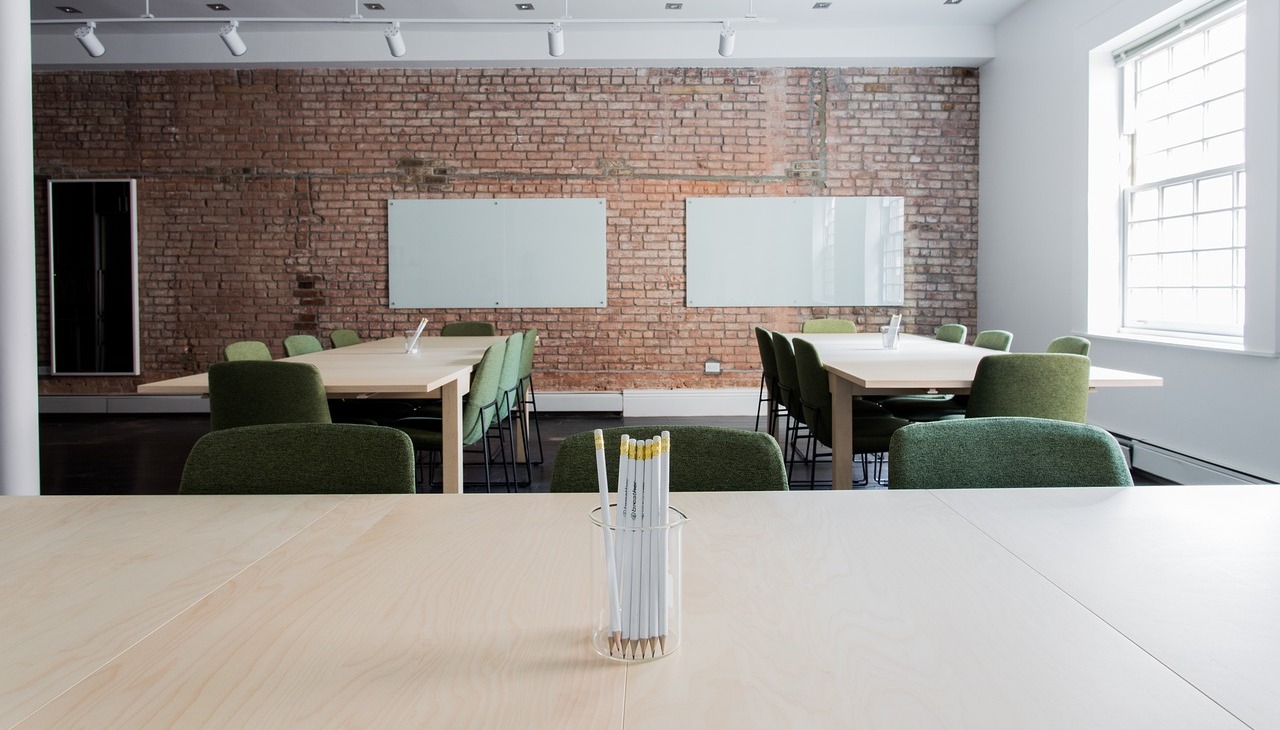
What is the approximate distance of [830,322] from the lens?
23.1 feet

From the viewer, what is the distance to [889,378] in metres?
3.27

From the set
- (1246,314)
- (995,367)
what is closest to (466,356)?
(995,367)

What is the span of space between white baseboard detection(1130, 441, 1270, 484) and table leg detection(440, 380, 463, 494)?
4.13m

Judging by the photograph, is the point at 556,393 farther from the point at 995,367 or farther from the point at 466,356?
the point at 995,367

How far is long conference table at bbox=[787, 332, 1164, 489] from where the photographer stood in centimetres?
330

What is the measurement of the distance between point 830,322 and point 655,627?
638 cm

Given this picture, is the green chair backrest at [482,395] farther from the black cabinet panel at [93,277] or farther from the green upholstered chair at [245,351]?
the black cabinet panel at [93,277]

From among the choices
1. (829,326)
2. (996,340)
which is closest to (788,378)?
(996,340)

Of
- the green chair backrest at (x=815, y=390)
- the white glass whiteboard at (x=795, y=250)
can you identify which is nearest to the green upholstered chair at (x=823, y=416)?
the green chair backrest at (x=815, y=390)

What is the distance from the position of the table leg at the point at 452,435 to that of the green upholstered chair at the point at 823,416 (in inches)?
63.7

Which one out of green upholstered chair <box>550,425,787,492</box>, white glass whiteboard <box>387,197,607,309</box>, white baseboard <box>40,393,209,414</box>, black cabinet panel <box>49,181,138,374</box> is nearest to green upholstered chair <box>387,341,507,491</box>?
green upholstered chair <box>550,425,787,492</box>

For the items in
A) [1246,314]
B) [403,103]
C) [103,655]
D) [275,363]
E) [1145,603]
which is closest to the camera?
[103,655]

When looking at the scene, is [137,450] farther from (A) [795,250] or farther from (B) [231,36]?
(A) [795,250]

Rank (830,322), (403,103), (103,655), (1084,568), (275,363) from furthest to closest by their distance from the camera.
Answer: (403,103) → (830,322) → (275,363) → (1084,568) → (103,655)
